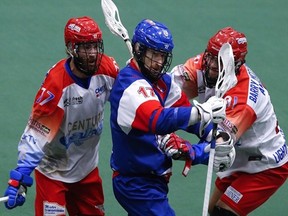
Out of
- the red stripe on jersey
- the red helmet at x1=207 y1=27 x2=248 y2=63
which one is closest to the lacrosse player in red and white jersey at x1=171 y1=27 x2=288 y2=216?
the red helmet at x1=207 y1=27 x2=248 y2=63

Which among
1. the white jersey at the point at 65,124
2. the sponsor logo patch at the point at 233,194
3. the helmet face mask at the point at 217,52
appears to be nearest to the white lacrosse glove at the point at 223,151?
the helmet face mask at the point at 217,52

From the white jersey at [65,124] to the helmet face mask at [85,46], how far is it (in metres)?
0.10

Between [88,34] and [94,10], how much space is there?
321cm

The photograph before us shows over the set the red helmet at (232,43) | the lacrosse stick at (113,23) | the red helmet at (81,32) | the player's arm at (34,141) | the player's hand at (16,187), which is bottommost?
the player's hand at (16,187)

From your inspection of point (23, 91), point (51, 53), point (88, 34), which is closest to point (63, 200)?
point (88, 34)

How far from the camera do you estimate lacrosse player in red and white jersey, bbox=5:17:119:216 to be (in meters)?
5.73

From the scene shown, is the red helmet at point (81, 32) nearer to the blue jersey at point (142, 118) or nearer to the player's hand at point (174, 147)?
the blue jersey at point (142, 118)

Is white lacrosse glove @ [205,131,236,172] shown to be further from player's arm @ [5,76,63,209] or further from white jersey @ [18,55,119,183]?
player's arm @ [5,76,63,209]

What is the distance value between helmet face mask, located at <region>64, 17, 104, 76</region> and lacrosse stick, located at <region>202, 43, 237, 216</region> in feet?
2.44

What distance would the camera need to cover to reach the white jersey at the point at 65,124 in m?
5.74

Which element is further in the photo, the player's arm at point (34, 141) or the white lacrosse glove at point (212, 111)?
the player's arm at point (34, 141)

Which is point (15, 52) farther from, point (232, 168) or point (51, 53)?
point (232, 168)

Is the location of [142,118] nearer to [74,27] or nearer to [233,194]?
[74,27]

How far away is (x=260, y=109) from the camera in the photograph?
6.02 m
